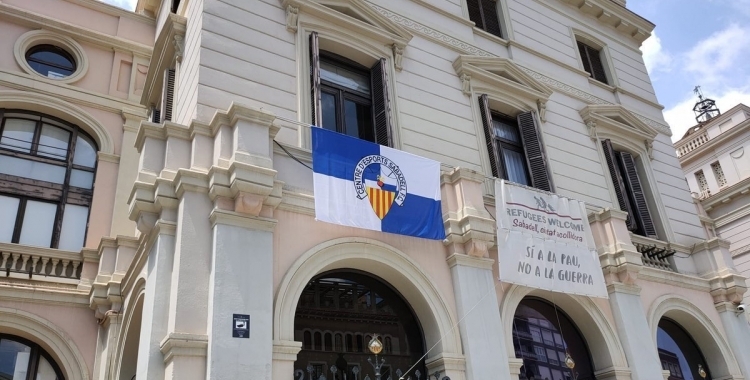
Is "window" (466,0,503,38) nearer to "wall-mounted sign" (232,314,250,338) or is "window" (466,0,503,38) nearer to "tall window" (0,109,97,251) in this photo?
"tall window" (0,109,97,251)

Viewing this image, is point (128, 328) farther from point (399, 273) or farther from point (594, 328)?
point (594, 328)

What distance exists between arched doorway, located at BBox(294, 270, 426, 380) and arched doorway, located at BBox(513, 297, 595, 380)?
8.36ft

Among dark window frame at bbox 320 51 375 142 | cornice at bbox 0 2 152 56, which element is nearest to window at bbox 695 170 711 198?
dark window frame at bbox 320 51 375 142

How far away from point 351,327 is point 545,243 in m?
4.30

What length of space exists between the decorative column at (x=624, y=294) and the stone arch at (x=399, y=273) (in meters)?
4.04

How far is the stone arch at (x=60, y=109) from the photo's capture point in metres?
14.4

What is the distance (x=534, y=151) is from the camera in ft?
46.3

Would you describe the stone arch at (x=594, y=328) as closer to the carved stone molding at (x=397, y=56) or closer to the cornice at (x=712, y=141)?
the carved stone molding at (x=397, y=56)

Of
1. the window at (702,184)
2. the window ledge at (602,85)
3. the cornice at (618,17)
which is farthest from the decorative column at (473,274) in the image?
the window at (702,184)

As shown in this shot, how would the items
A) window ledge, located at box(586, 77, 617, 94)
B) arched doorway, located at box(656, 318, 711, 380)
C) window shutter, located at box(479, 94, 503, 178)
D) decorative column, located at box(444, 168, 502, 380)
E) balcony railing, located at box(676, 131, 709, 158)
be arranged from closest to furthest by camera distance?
1. decorative column, located at box(444, 168, 502, 380)
2. window shutter, located at box(479, 94, 503, 178)
3. arched doorway, located at box(656, 318, 711, 380)
4. window ledge, located at box(586, 77, 617, 94)
5. balcony railing, located at box(676, 131, 709, 158)

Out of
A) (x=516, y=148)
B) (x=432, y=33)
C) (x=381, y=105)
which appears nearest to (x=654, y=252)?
(x=516, y=148)

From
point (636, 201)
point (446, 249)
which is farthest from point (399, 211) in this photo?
point (636, 201)

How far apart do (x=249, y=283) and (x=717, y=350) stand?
1150cm

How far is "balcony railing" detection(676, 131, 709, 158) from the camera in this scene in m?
29.0
